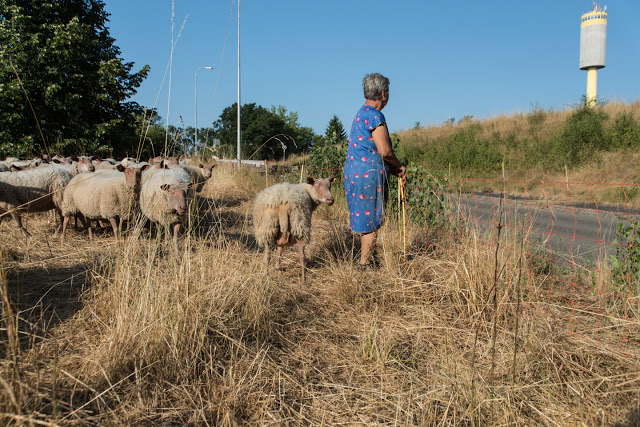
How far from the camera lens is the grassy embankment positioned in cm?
1659

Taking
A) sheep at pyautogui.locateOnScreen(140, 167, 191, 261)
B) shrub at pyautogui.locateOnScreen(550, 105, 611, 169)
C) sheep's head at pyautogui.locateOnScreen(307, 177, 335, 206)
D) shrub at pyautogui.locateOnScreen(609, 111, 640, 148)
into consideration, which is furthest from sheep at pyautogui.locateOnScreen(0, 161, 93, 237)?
shrub at pyautogui.locateOnScreen(609, 111, 640, 148)

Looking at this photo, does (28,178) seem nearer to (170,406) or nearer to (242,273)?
(242,273)

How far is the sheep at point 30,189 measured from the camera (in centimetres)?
614

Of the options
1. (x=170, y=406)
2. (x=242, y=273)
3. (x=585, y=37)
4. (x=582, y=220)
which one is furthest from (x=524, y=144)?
(x=170, y=406)

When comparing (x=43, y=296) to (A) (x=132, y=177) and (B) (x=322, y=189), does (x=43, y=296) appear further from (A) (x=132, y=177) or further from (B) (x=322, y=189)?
(B) (x=322, y=189)

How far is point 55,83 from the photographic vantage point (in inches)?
626

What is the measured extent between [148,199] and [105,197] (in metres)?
1.08

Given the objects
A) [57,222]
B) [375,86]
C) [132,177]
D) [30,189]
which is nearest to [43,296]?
[132,177]

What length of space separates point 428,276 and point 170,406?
2763 mm

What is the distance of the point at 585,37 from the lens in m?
26.9

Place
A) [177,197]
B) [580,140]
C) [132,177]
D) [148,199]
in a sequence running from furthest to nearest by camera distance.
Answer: [580,140] → [132,177] → [148,199] → [177,197]

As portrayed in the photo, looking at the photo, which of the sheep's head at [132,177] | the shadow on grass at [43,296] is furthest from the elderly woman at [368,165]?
the sheep's head at [132,177]

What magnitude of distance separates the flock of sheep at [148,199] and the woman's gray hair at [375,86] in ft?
4.48

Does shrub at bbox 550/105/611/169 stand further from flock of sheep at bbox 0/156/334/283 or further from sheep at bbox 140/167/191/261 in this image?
sheep at bbox 140/167/191/261
